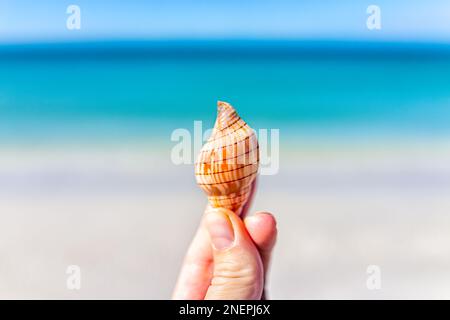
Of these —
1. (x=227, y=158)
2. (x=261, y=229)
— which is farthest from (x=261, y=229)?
(x=227, y=158)

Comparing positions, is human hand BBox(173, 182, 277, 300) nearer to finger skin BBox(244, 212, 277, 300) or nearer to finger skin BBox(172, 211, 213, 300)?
finger skin BBox(244, 212, 277, 300)

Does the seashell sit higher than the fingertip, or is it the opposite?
the seashell

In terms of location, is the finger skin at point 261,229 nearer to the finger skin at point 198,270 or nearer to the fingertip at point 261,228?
the fingertip at point 261,228

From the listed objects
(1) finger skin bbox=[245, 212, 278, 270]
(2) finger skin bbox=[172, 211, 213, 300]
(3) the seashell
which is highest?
(3) the seashell

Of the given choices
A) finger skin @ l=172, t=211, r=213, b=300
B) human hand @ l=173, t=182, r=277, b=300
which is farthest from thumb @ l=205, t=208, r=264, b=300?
finger skin @ l=172, t=211, r=213, b=300

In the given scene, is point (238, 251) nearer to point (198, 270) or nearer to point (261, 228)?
point (261, 228)

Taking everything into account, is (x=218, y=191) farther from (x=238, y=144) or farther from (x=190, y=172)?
(x=190, y=172)
